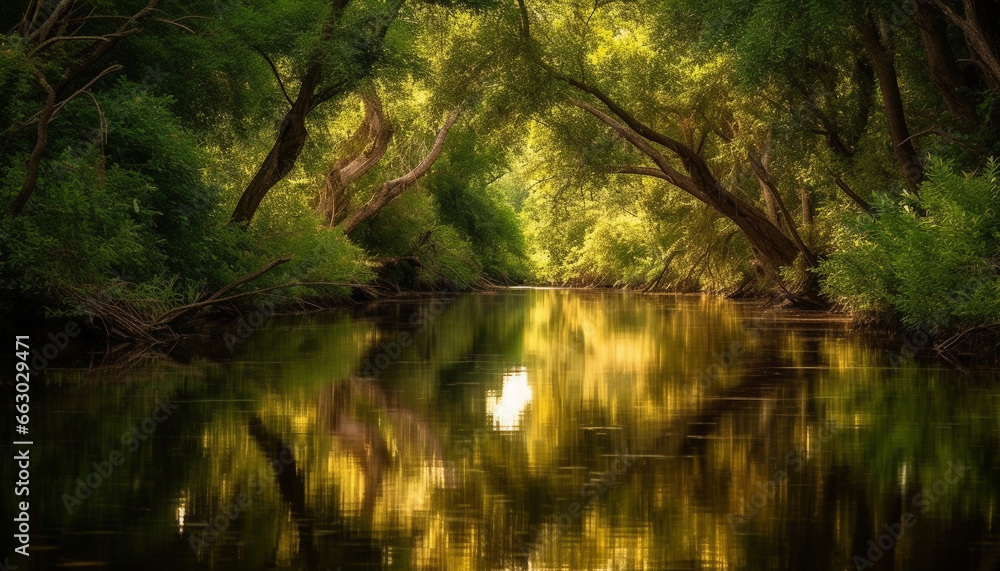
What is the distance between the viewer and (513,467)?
7.04 metres

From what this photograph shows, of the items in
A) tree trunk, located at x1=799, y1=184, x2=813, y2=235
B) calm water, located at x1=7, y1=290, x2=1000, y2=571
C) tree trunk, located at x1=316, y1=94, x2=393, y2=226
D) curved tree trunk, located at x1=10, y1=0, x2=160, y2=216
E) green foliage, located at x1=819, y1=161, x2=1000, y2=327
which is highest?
tree trunk, located at x1=316, y1=94, x2=393, y2=226

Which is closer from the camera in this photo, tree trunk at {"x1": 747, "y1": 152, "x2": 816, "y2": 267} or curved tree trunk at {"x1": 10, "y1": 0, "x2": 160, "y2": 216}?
curved tree trunk at {"x1": 10, "y1": 0, "x2": 160, "y2": 216}

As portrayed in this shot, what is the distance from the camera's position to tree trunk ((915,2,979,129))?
19438mm

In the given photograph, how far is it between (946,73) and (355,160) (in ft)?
64.0

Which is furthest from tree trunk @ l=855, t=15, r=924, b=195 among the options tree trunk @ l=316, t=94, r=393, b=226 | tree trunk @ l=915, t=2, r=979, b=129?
tree trunk @ l=316, t=94, r=393, b=226

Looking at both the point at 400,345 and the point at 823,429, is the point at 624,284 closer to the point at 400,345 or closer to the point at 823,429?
the point at 400,345

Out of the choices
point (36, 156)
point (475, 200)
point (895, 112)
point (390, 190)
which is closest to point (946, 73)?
point (895, 112)

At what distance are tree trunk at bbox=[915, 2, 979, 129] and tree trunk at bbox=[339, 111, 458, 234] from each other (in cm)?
1610

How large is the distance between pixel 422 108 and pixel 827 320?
472 inches

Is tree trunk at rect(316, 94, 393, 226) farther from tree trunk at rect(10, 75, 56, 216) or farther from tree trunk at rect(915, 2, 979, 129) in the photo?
tree trunk at rect(10, 75, 56, 216)

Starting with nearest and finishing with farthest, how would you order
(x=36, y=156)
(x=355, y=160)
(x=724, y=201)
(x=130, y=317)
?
(x=36, y=156)
(x=130, y=317)
(x=724, y=201)
(x=355, y=160)

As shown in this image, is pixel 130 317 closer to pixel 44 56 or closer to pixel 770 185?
pixel 44 56

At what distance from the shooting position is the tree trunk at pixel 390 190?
112 feet

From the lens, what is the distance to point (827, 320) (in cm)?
2578
